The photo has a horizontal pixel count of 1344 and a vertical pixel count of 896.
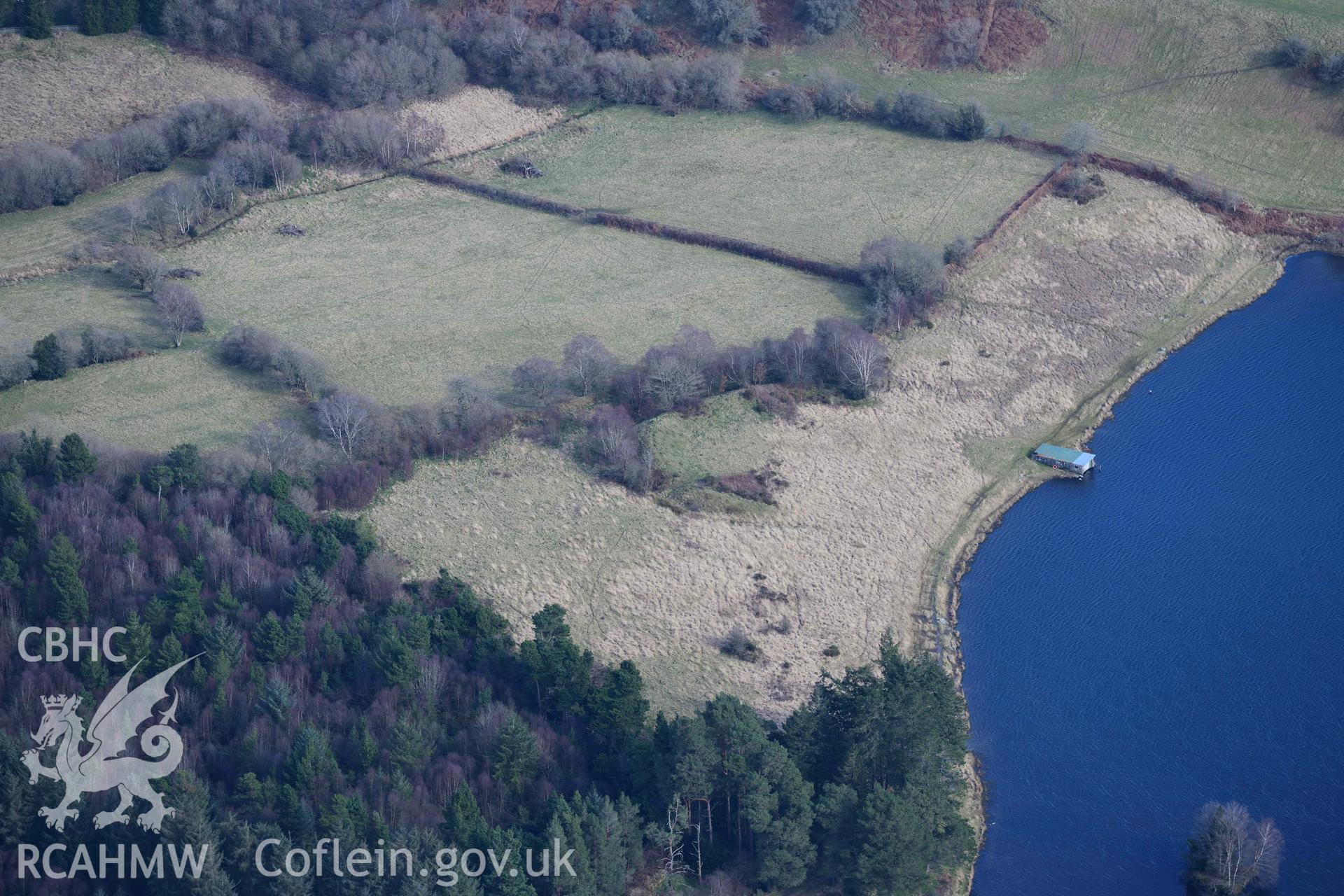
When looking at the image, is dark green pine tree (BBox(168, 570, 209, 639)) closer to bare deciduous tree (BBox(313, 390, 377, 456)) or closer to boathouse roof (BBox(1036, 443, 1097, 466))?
bare deciduous tree (BBox(313, 390, 377, 456))

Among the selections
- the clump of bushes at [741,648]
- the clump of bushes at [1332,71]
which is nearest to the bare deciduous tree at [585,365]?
the clump of bushes at [741,648]

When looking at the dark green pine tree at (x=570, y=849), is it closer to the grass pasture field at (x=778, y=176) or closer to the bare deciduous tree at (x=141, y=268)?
the grass pasture field at (x=778, y=176)

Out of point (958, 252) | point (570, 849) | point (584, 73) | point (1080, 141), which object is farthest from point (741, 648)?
point (584, 73)

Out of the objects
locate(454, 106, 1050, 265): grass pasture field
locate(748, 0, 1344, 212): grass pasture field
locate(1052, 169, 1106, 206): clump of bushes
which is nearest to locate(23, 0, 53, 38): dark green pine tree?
locate(454, 106, 1050, 265): grass pasture field

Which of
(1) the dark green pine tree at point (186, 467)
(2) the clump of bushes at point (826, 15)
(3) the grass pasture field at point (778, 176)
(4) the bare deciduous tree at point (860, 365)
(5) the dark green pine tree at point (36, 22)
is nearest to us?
(1) the dark green pine tree at point (186, 467)

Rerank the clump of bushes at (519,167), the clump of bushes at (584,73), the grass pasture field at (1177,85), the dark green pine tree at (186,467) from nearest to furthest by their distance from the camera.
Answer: the dark green pine tree at (186,467) < the grass pasture field at (1177,85) < the clump of bushes at (519,167) < the clump of bushes at (584,73)

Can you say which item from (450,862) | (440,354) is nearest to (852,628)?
(450,862)

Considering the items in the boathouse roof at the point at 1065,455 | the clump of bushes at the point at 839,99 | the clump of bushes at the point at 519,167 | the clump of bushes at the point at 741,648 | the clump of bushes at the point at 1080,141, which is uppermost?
the clump of bushes at the point at 1080,141

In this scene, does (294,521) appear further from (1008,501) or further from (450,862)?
(1008,501)
